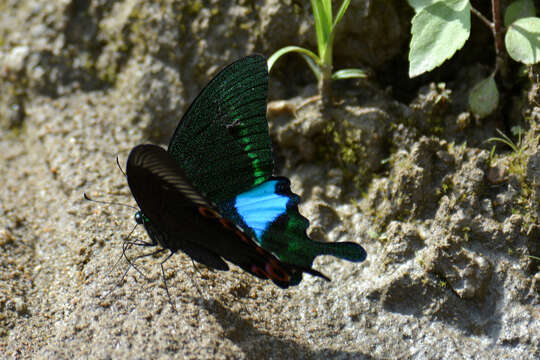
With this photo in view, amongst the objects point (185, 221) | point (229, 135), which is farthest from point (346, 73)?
point (185, 221)

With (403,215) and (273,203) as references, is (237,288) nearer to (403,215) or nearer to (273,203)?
(273,203)

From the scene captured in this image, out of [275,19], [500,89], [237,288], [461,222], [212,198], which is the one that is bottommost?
[237,288]

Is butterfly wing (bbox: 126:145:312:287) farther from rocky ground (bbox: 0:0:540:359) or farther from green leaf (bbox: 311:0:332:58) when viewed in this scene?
green leaf (bbox: 311:0:332:58)

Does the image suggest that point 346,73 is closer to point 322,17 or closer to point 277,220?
point 322,17

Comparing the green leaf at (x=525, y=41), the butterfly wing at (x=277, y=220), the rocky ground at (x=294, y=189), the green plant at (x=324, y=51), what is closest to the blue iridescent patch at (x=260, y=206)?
the butterfly wing at (x=277, y=220)

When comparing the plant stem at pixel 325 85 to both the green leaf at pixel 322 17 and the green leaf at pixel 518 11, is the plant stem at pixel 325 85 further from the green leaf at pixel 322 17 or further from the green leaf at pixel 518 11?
the green leaf at pixel 518 11

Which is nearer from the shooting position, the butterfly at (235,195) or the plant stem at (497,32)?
the butterfly at (235,195)

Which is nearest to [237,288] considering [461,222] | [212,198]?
[212,198]

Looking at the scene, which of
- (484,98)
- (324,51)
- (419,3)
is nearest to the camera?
(419,3)
